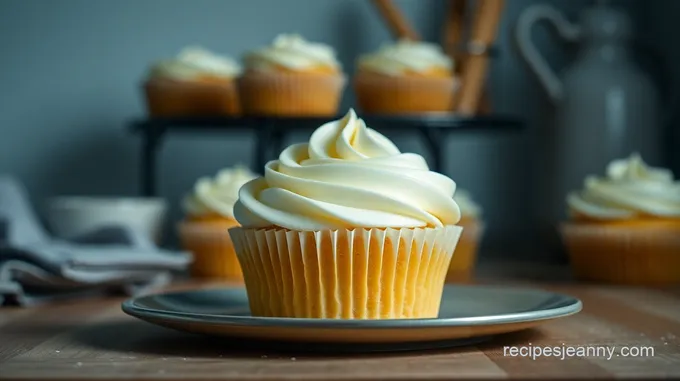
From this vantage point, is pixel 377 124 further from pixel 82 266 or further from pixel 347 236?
pixel 347 236

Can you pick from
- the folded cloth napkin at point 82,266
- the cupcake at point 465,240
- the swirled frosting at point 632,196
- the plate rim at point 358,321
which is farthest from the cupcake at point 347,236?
the cupcake at point 465,240

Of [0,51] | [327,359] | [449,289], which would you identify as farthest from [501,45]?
[327,359]

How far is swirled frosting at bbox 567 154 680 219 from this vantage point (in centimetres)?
159

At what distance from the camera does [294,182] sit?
35.9 inches

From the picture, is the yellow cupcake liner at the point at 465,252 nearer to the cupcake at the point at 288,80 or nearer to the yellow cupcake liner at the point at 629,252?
the yellow cupcake liner at the point at 629,252

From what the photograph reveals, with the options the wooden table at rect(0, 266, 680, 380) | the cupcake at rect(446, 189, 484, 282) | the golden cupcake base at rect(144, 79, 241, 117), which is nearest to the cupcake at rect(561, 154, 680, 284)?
the cupcake at rect(446, 189, 484, 282)

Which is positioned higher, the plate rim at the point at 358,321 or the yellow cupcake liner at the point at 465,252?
the plate rim at the point at 358,321

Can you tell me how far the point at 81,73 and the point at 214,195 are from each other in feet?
2.26

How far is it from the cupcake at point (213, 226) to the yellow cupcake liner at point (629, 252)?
1.79 ft

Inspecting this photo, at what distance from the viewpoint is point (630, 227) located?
1.60 metres

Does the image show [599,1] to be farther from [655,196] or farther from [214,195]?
[214,195]

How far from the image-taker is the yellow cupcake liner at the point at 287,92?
183 centimetres

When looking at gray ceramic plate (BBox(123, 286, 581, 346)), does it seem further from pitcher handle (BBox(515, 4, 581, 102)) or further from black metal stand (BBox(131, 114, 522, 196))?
pitcher handle (BBox(515, 4, 581, 102))

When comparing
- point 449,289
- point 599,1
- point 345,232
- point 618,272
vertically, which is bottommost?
point 618,272
